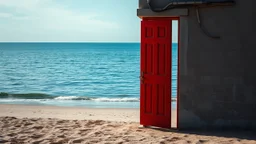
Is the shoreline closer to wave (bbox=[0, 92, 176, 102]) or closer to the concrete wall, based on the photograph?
the concrete wall

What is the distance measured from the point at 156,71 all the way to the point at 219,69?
1.18 m

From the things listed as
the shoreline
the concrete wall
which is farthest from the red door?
the shoreline

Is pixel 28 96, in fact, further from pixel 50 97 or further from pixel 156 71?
pixel 156 71

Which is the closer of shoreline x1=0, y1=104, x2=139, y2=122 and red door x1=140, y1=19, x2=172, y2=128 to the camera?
red door x1=140, y1=19, x2=172, y2=128

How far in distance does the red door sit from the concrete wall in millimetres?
271

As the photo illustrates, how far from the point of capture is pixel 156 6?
598 cm

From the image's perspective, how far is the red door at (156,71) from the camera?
5977 millimetres

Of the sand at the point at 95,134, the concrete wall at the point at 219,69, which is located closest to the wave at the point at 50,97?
the sand at the point at 95,134

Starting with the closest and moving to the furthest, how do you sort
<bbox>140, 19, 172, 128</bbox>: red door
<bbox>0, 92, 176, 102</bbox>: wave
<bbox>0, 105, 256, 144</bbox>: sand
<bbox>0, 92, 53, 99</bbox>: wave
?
<bbox>0, 105, 256, 144</bbox>: sand → <bbox>140, 19, 172, 128</bbox>: red door → <bbox>0, 92, 176, 102</bbox>: wave → <bbox>0, 92, 53, 99</bbox>: wave

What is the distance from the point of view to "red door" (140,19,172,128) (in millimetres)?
5977

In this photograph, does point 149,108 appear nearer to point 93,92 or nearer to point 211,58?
point 211,58

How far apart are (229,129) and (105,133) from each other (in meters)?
2.33

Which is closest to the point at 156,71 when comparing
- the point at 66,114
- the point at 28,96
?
the point at 66,114

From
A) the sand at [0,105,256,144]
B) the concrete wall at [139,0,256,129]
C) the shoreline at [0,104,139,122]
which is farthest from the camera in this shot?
the shoreline at [0,104,139,122]
